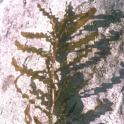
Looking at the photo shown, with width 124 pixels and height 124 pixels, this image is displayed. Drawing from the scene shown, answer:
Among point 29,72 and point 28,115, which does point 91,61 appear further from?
point 28,115

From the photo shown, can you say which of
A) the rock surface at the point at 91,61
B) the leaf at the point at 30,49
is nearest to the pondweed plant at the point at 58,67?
the leaf at the point at 30,49

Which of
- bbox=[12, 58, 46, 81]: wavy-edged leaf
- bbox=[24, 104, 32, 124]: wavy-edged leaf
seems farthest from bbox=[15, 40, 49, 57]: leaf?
bbox=[24, 104, 32, 124]: wavy-edged leaf

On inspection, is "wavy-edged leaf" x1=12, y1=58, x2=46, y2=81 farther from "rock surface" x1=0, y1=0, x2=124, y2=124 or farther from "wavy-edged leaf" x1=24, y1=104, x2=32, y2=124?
"wavy-edged leaf" x1=24, y1=104, x2=32, y2=124

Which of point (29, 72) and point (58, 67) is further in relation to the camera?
point (58, 67)

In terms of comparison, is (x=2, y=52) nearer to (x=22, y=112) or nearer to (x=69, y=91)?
(x=22, y=112)

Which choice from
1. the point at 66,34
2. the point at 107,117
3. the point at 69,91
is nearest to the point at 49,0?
the point at 66,34

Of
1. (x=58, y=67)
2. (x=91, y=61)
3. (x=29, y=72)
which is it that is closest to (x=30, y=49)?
(x=29, y=72)

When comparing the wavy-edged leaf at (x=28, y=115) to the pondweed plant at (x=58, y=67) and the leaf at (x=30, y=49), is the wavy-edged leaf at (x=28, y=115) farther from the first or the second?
the leaf at (x=30, y=49)

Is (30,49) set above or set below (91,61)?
above
